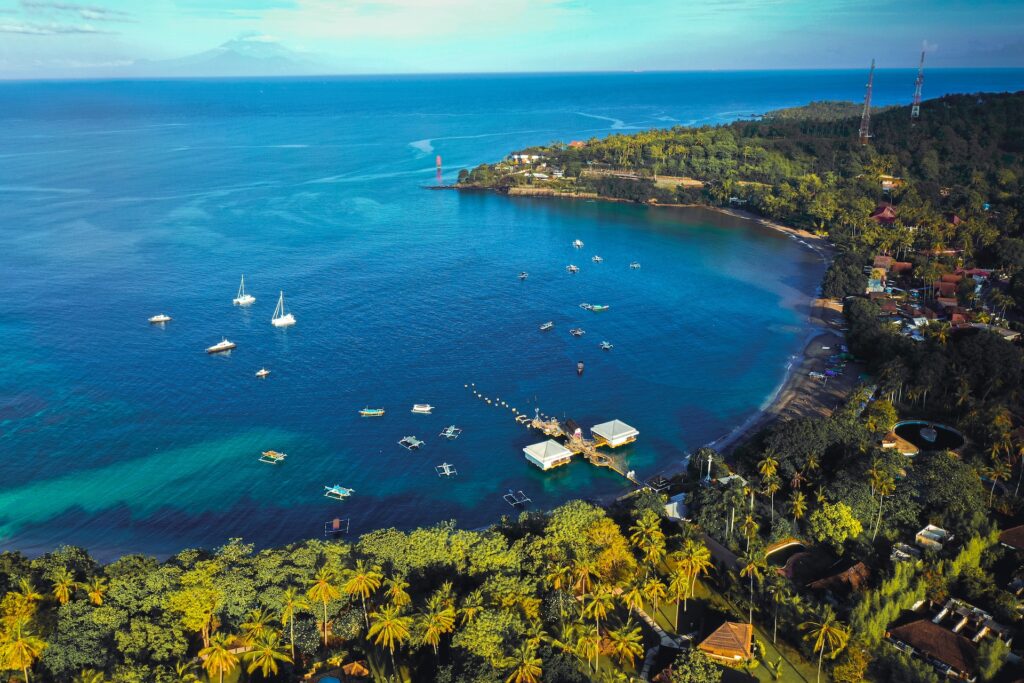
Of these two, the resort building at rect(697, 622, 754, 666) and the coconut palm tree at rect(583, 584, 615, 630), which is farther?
the resort building at rect(697, 622, 754, 666)

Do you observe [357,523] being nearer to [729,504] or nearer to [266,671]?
[266,671]

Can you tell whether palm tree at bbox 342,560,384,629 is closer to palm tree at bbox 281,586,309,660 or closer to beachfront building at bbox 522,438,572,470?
palm tree at bbox 281,586,309,660

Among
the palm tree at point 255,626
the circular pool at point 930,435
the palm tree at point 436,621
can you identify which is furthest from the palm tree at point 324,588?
the circular pool at point 930,435

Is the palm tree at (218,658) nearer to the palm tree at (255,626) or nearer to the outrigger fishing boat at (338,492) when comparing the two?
the palm tree at (255,626)

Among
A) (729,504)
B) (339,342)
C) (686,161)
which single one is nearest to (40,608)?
(729,504)

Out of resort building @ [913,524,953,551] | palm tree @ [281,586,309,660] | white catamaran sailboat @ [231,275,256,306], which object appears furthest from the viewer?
white catamaran sailboat @ [231,275,256,306]

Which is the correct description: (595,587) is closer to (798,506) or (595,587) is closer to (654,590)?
(654,590)

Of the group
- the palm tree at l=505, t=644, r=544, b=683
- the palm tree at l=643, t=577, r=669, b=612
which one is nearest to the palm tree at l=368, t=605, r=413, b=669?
the palm tree at l=505, t=644, r=544, b=683
